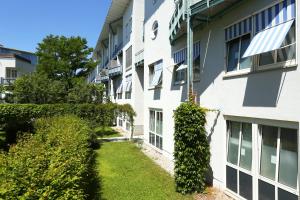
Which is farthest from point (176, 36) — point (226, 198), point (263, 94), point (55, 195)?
point (55, 195)

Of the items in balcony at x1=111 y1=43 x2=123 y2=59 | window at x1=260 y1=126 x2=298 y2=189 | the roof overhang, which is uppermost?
the roof overhang

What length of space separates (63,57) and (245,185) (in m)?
37.2

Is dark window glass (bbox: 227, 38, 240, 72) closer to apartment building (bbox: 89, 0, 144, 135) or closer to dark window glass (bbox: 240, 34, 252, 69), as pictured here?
dark window glass (bbox: 240, 34, 252, 69)

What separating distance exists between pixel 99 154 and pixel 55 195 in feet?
43.5

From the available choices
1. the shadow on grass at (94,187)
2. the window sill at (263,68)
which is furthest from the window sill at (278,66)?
the shadow on grass at (94,187)

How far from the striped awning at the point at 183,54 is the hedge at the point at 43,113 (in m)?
9.22

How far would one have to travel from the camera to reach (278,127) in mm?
7812

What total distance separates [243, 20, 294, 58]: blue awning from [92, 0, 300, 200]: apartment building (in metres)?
0.03

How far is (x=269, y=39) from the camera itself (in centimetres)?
774

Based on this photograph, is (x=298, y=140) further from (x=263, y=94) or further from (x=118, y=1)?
(x=118, y=1)

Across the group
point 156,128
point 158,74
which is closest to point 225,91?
point 158,74

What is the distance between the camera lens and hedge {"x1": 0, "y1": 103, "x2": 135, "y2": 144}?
21728mm

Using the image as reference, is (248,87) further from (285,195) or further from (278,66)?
(285,195)

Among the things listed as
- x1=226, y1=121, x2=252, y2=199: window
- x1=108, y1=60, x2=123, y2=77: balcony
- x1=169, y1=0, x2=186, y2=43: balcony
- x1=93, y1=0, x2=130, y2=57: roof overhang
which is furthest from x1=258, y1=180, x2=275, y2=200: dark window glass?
x1=108, y1=60, x2=123, y2=77: balcony
